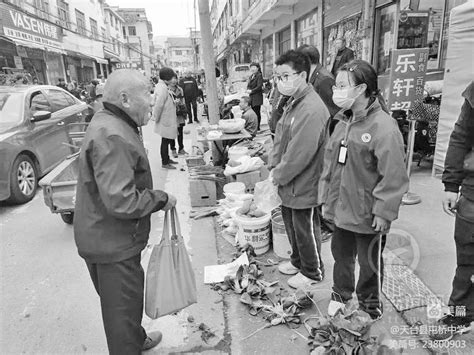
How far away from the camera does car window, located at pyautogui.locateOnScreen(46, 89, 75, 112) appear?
23.0 ft

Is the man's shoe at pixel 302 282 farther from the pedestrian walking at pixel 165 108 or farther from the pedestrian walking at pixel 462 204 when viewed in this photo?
the pedestrian walking at pixel 165 108

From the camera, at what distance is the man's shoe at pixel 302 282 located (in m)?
3.07

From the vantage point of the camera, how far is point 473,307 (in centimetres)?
226

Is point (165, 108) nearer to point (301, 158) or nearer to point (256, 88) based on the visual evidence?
point (256, 88)

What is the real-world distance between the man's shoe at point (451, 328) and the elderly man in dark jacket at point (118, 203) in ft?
6.36

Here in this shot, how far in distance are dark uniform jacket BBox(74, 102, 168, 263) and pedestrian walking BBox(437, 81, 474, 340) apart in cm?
173

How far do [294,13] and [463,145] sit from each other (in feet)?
46.8

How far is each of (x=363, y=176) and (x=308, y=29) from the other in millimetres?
12667

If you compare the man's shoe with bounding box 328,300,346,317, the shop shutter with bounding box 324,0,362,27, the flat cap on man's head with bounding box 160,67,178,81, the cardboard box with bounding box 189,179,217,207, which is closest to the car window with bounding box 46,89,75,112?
the flat cap on man's head with bounding box 160,67,178,81

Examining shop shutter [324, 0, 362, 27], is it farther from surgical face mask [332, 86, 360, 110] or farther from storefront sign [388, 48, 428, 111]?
surgical face mask [332, 86, 360, 110]

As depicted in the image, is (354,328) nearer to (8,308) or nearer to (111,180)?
(111,180)

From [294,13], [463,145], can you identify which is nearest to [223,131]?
[463,145]

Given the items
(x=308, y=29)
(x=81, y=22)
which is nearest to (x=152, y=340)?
(x=308, y=29)

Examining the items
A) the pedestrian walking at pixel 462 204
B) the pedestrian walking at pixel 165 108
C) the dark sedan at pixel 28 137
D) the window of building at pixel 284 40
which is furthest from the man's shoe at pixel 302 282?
the window of building at pixel 284 40
